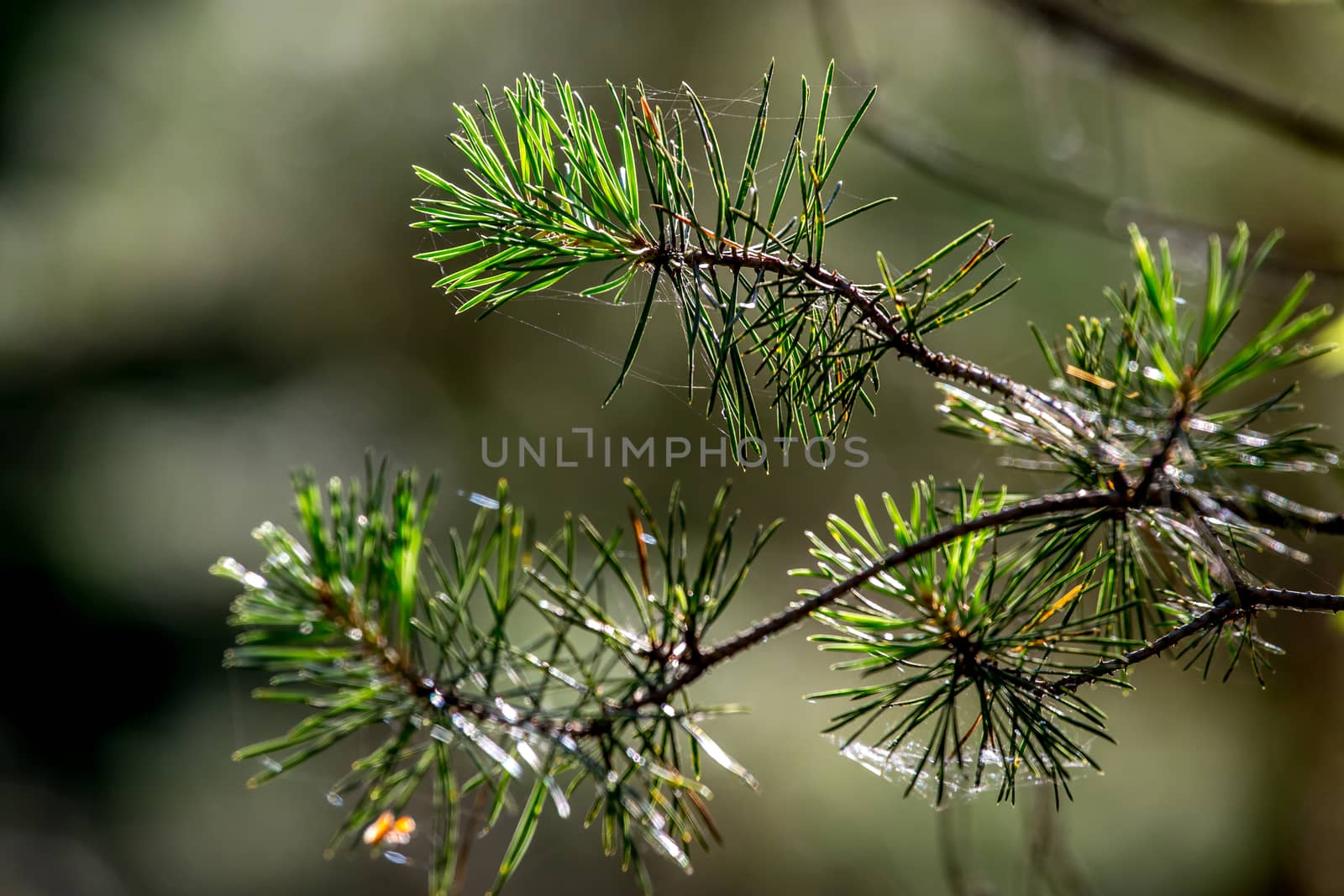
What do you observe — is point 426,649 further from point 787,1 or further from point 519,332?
point 787,1

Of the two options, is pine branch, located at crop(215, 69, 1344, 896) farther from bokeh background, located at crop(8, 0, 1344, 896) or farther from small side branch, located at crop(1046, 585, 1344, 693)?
bokeh background, located at crop(8, 0, 1344, 896)

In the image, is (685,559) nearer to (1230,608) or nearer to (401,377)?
(1230,608)

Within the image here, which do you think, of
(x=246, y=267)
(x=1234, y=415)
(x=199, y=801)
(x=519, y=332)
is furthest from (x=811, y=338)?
(x=199, y=801)

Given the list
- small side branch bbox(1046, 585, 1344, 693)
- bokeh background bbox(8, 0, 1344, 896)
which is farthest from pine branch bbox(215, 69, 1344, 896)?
bokeh background bbox(8, 0, 1344, 896)

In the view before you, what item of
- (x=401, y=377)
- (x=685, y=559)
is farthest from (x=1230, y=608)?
(x=401, y=377)

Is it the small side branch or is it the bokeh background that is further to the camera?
the bokeh background

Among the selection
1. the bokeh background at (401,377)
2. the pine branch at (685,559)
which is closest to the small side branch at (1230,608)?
the pine branch at (685,559)

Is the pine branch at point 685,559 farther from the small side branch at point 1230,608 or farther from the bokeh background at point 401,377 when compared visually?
the bokeh background at point 401,377

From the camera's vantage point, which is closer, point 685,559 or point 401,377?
point 685,559
